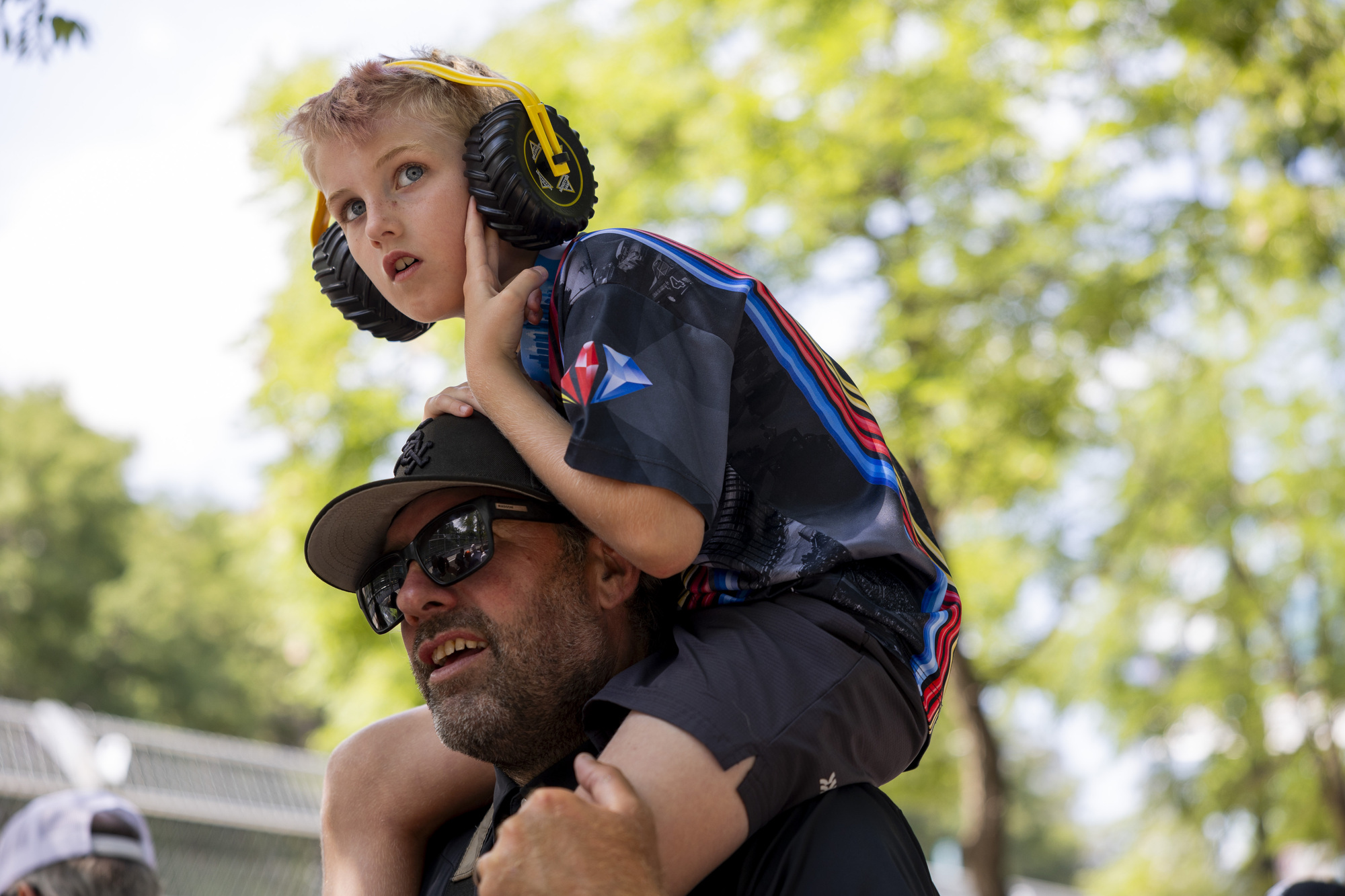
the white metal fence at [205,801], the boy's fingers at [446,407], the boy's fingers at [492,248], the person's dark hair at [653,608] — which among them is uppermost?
the boy's fingers at [492,248]

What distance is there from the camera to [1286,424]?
43.3 ft

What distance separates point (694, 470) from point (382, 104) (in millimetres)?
1062

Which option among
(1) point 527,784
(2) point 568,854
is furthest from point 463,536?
(2) point 568,854

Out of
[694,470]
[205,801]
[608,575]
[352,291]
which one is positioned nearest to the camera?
[694,470]

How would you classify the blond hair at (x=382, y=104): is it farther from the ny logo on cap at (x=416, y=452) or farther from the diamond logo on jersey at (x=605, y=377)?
the diamond logo on jersey at (x=605, y=377)

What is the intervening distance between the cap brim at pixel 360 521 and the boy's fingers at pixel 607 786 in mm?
601

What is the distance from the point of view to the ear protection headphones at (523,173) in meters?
2.29

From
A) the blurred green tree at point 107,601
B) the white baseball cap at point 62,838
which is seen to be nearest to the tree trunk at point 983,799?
the white baseball cap at point 62,838

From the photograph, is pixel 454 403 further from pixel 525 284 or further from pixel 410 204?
pixel 410 204

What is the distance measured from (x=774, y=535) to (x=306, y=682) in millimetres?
10855

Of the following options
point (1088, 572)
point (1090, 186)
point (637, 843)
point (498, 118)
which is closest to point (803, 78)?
point (1090, 186)

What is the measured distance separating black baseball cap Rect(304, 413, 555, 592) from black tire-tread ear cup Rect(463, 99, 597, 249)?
385 millimetres

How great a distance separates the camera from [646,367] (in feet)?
6.26

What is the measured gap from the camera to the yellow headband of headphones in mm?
2391
